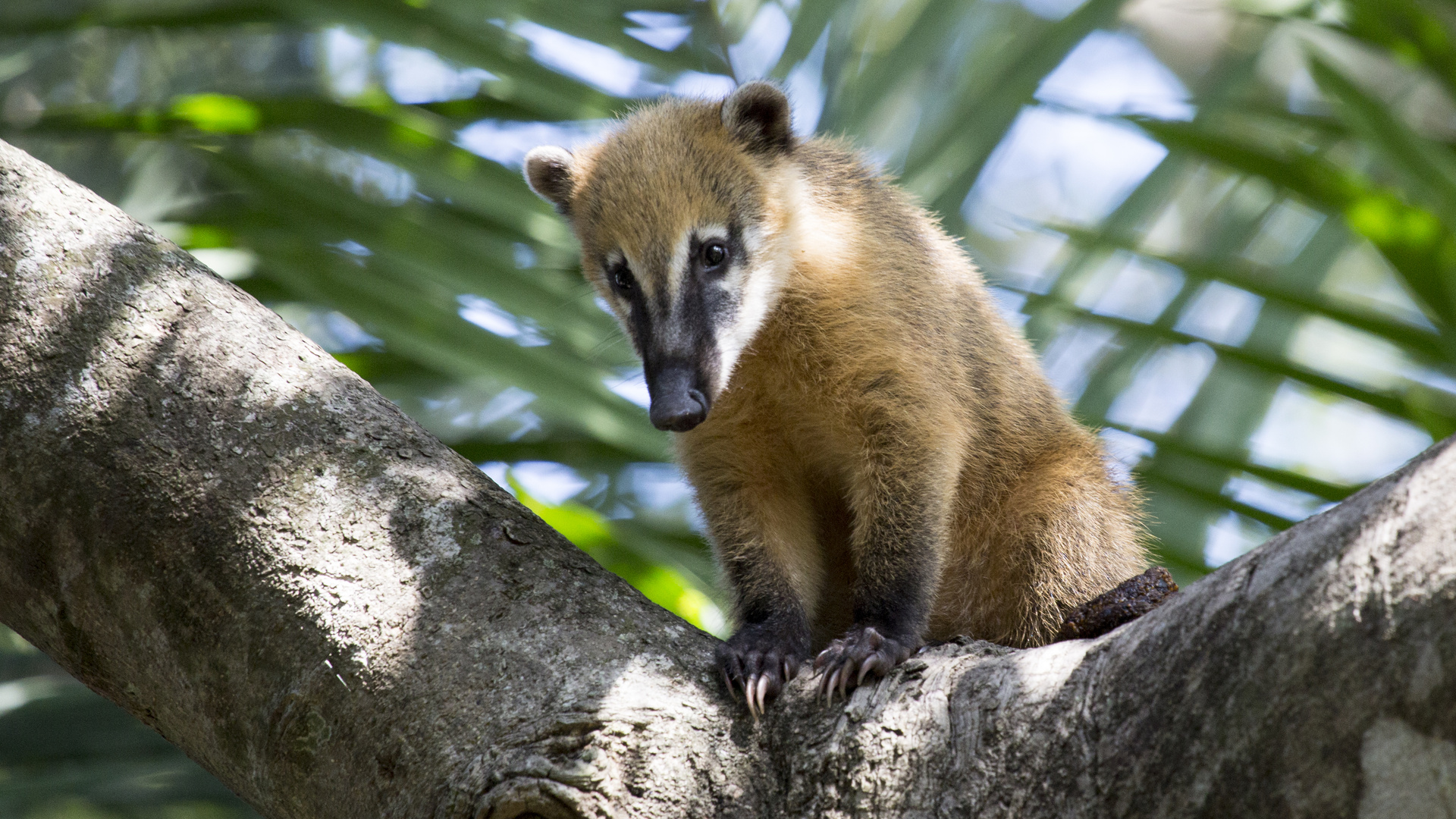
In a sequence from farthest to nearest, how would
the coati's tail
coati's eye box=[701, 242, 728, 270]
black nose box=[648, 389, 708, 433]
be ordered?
1. coati's eye box=[701, 242, 728, 270]
2. black nose box=[648, 389, 708, 433]
3. the coati's tail

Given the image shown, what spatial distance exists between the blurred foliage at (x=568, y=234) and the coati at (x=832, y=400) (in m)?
0.25

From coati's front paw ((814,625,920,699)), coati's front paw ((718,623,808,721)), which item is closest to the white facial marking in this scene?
coati's front paw ((718,623,808,721))

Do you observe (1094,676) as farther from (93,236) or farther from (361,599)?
(93,236)

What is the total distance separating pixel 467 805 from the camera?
2543mm

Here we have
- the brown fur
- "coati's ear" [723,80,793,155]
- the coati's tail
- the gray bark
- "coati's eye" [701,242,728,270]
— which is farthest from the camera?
"coati's ear" [723,80,793,155]

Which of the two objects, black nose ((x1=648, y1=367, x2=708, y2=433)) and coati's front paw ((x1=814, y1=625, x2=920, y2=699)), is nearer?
coati's front paw ((x1=814, y1=625, x2=920, y2=699))

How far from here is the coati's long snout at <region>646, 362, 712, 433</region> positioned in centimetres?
380

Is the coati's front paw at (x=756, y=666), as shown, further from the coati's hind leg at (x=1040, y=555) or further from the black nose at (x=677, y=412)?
the coati's hind leg at (x=1040, y=555)

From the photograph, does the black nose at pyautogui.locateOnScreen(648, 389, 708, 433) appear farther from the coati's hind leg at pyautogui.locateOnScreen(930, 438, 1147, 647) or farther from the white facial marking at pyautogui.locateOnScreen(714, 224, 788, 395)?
the coati's hind leg at pyautogui.locateOnScreen(930, 438, 1147, 647)

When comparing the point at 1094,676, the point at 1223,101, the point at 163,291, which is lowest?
the point at 163,291

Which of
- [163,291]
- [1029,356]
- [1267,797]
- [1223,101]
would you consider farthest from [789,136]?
[1267,797]

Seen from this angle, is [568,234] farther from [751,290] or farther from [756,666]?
[756,666]

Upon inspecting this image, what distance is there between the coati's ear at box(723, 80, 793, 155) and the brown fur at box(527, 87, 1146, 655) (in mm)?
47

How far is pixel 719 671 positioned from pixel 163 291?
183 cm
